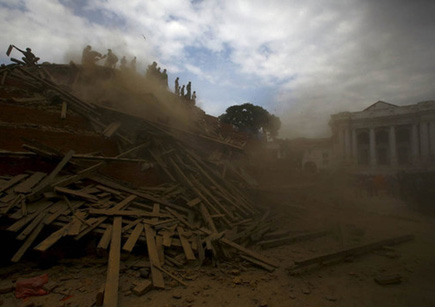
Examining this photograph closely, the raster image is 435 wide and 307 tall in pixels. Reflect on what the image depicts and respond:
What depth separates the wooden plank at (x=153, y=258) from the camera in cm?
439

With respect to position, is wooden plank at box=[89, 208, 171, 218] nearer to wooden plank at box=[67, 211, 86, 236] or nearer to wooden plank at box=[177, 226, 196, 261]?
wooden plank at box=[67, 211, 86, 236]

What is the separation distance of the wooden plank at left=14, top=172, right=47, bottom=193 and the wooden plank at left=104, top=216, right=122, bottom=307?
7.47 feet

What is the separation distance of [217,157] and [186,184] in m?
3.36

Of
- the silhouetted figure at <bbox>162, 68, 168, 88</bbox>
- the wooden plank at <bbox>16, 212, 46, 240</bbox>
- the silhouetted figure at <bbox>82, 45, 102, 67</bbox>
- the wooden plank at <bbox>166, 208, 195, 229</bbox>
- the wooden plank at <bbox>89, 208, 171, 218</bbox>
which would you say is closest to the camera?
the wooden plank at <bbox>16, 212, 46, 240</bbox>

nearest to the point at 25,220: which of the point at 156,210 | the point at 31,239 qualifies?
the point at 31,239

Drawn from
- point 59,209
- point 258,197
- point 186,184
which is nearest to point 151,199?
point 186,184

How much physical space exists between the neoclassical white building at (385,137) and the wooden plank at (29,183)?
3485cm

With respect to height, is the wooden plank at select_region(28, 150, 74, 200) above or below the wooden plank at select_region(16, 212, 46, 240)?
above

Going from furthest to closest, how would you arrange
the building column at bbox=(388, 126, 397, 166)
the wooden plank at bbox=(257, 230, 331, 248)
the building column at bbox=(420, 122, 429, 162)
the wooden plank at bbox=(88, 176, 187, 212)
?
the building column at bbox=(388, 126, 397, 166) < the building column at bbox=(420, 122, 429, 162) < the wooden plank at bbox=(88, 176, 187, 212) < the wooden plank at bbox=(257, 230, 331, 248)

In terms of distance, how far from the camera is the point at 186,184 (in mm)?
8969

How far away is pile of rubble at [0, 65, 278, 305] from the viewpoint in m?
5.12

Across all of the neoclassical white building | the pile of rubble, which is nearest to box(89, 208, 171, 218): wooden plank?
the pile of rubble

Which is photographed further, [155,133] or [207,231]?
[155,133]

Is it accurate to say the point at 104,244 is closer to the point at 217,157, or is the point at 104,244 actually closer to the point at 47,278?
the point at 47,278
